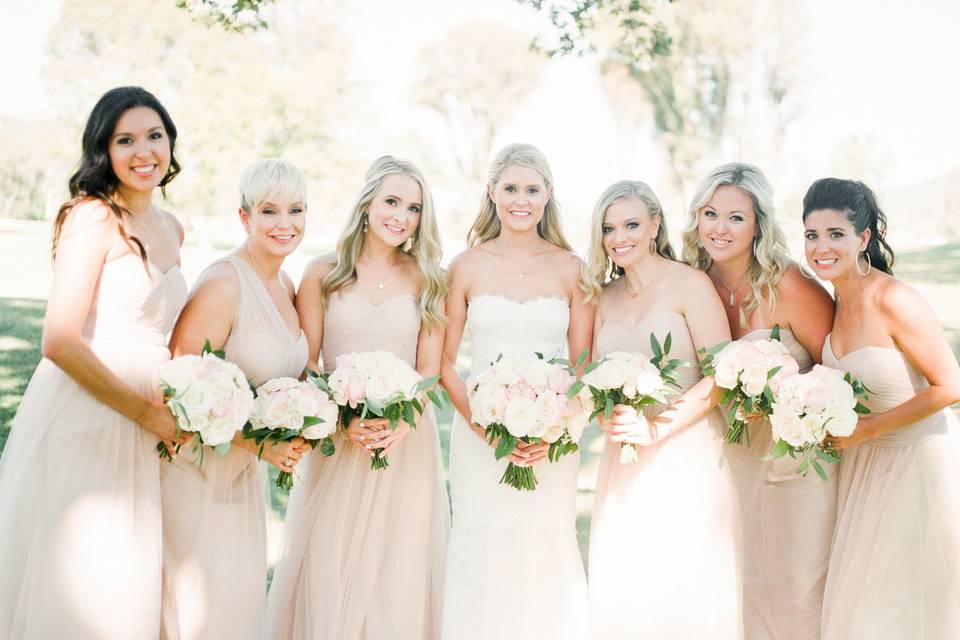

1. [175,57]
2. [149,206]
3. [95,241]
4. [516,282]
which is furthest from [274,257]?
[175,57]

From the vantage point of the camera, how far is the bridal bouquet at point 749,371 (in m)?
4.42

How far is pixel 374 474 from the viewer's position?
488 cm

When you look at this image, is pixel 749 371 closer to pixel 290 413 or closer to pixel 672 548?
pixel 672 548

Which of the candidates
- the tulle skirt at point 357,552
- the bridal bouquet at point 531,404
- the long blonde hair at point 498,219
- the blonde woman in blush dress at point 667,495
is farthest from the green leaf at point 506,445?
the long blonde hair at point 498,219

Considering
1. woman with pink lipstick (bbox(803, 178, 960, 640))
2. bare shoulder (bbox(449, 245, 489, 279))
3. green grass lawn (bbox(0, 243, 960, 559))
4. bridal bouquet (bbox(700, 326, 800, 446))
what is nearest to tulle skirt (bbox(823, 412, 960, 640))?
woman with pink lipstick (bbox(803, 178, 960, 640))

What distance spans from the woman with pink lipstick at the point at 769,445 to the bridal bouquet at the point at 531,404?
3.58ft

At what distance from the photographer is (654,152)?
82.4 feet

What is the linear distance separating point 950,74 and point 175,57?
18725 millimetres

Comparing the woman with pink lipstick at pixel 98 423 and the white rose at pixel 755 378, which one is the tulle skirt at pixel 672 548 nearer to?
the white rose at pixel 755 378

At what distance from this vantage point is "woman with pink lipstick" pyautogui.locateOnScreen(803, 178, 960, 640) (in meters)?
4.31

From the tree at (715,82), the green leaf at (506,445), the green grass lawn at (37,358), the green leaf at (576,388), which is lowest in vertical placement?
the green grass lawn at (37,358)

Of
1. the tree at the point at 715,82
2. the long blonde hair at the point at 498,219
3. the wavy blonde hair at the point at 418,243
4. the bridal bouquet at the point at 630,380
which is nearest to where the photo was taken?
the bridal bouquet at the point at 630,380

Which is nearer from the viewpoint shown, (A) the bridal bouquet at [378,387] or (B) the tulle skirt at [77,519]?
(B) the tulle skirt at [77,519]

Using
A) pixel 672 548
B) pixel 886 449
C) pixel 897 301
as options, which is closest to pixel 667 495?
pixel 672 548
